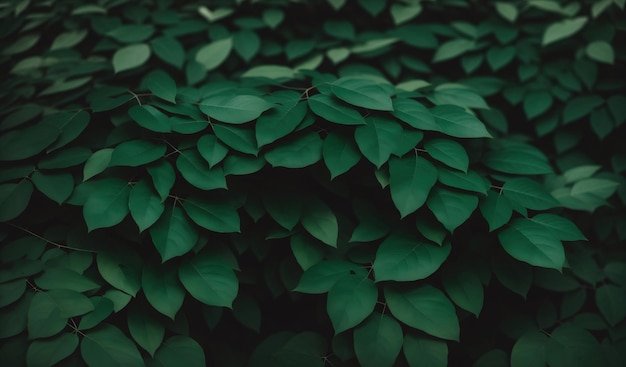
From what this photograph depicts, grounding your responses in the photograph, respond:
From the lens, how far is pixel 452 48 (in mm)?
2145

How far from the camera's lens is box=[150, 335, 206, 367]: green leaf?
Result: 125 cm

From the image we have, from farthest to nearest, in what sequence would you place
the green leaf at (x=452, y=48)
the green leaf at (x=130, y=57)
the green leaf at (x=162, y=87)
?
the green leaf at (x=452, y=48) < the green leaf at (x=130, y=57) < the green leaf at (x=162, y=87)

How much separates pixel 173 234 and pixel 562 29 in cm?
187

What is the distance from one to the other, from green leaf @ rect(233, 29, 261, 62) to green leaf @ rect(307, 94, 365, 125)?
2.54 feet

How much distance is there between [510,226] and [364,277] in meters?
0.45

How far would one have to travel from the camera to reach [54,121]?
147cm

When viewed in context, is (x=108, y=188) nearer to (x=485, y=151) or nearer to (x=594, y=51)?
(x=485, y=151)

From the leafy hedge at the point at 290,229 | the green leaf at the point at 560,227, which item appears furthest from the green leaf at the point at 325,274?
the green leaf at the point at 560,227

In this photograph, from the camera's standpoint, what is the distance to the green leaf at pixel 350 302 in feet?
3.90

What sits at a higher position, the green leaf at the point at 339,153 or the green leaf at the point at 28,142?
the green leaf at the point at 28,142

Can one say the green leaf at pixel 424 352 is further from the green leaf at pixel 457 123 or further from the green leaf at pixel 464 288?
the green leaf at pixel 457 123

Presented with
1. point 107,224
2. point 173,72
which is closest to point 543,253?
point 107,224

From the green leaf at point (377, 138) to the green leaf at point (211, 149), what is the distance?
1.27 feet

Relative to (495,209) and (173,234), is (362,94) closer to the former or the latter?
(495,209)
